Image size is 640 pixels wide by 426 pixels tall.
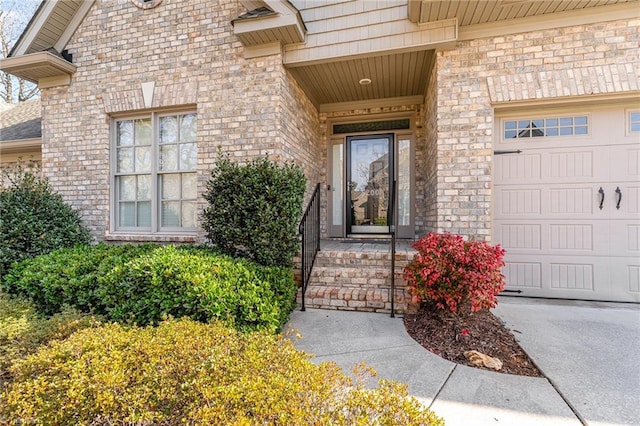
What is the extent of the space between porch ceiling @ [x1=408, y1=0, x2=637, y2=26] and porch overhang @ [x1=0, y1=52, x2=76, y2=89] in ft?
17.1

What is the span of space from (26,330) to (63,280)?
63 cm

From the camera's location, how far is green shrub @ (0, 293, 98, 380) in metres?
2.26

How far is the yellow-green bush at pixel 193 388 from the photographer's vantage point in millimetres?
1204

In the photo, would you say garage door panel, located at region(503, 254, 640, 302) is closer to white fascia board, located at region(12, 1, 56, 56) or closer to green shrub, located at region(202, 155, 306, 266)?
green shrub, located at region(202, 155, 306, 266)

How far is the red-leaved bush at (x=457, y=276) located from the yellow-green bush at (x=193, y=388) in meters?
1.63

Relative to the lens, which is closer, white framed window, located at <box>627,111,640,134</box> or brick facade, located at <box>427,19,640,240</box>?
brick facade, located at <box>427,19,640,240</box>

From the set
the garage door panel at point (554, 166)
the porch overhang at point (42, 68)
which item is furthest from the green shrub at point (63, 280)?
the garage door panel at point (554, 166)

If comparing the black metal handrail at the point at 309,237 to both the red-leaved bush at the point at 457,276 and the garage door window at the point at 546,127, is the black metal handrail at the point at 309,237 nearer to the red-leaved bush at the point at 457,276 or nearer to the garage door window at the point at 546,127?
the red-leaved bush at the point at 457,276

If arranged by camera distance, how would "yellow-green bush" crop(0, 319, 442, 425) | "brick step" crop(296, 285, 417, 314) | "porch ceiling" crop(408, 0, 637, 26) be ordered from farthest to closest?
"brick step" crop(296, 285, 417, 314) < "porch ceiling" crop(408, 0, 637, 26) < "yellow-green bush" crop(0, 319, 442, 425)

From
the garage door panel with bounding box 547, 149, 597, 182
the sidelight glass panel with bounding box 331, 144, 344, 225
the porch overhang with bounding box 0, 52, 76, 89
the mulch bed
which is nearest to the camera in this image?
the mulch bed

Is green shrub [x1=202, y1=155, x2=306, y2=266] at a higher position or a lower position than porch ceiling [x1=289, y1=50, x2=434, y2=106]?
lower

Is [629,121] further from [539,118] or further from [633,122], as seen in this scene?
[539,118]

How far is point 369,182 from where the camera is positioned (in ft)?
18.9

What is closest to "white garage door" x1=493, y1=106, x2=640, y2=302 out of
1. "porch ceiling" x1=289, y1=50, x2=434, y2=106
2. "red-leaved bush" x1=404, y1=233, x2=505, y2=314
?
"red-leaved bush" x1=404, y1=233, x2=505, y2=314
